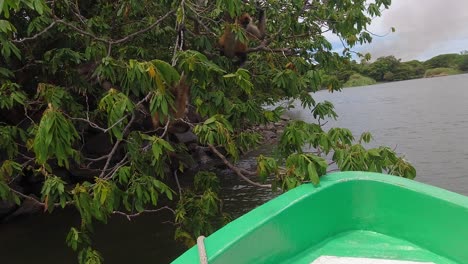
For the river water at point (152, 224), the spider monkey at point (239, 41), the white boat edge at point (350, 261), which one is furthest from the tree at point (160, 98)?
the river water at point (152, 224)

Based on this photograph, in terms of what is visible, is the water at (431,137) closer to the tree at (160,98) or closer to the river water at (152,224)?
the river water at (152,224)

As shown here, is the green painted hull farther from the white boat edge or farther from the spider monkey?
the spider monkey

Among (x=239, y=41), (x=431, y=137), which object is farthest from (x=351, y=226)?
(x=431, y=137)

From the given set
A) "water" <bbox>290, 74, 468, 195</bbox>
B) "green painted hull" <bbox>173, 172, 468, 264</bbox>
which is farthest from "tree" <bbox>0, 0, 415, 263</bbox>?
"water" <bbox>290, 74, 468, 195</bbox>

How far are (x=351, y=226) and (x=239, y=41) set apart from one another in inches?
126

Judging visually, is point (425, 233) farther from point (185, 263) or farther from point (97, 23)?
point (97, 23)

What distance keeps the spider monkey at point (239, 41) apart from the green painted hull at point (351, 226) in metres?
2.97

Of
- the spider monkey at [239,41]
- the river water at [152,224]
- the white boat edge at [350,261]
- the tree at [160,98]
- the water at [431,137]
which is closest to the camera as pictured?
the white boat edge at [350,261]

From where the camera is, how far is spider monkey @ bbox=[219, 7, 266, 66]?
5.39 metres

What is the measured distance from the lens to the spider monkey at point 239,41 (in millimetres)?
5392

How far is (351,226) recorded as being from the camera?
280 cm

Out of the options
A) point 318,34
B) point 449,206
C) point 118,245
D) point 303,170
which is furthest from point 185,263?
point 118,245

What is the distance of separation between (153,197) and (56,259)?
3.99 metres

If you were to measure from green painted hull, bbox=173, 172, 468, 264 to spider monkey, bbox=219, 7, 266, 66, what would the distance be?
9.73 ft
